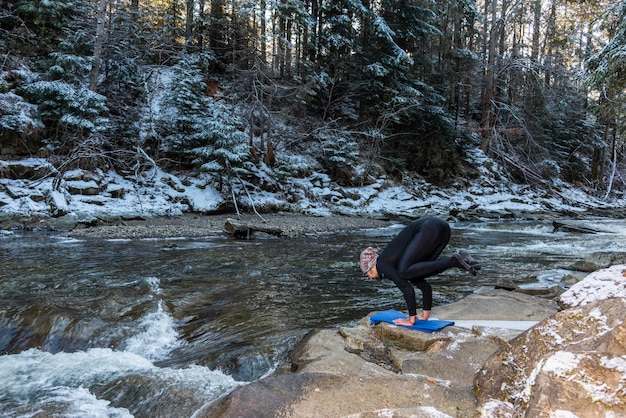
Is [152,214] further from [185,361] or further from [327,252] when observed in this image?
[185,361]

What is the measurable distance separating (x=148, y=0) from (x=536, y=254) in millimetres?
23204

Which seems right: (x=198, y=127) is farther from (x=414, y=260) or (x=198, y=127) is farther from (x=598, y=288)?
(x=598, y=288)

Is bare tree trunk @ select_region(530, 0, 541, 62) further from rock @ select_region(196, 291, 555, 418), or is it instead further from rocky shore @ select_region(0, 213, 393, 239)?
rock @ select_region(196, 291, 555, 418)

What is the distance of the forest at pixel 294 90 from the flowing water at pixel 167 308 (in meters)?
4.79

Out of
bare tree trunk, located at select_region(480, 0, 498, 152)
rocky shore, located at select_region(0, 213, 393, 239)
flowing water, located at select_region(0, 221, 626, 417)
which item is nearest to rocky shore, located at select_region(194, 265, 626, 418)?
flowing water, located at select_region(0, 221, 626, 417)

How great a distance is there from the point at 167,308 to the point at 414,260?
345 centimetres

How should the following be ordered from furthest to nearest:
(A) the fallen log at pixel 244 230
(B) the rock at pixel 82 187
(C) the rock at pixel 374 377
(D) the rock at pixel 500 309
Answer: (B) the rock at pixel 82 187 < (A) the fallen log at pixel 244 230 < (D) the rock at pixel 500 309 < (C) the rock at pixel 374 377

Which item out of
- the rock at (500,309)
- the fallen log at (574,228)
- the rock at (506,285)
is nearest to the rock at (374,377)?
the rock at (500,309)

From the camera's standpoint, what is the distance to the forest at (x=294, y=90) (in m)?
14.8

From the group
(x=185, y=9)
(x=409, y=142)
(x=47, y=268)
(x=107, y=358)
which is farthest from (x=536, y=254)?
(x=185, y=9)

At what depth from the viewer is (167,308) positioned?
5383mm

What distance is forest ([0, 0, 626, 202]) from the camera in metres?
14.8

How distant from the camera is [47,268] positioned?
23.9 feet

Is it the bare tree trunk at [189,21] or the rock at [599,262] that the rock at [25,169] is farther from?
the rock at [599,262]
